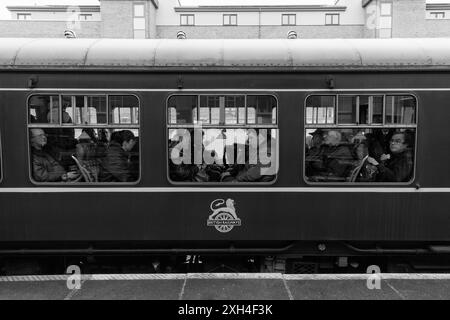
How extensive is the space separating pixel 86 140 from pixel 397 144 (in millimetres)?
3575

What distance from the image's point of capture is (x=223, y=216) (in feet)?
13.2

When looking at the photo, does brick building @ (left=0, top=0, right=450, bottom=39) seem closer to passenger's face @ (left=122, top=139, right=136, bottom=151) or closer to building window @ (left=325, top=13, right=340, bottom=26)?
building window @ (left=325, top=13, right=340, bottom=26)

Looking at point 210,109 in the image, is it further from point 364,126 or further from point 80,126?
point 364,126

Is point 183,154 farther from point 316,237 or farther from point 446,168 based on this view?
point 446,168

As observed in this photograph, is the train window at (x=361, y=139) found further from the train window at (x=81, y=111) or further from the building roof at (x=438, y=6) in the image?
the building roof at (x=438, y=6)

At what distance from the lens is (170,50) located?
409 cm

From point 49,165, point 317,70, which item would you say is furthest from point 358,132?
point 49,165

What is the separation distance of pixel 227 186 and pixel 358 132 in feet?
5.29

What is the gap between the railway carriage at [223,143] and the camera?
156 inches

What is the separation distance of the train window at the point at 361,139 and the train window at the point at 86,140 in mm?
2058

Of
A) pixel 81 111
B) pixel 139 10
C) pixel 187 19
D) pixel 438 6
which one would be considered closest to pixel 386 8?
pixel 438 6

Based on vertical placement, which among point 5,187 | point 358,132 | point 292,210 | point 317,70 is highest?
point 317,70

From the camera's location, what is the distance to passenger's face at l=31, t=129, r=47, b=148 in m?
3.98

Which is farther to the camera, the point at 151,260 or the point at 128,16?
the point at 128,16
